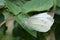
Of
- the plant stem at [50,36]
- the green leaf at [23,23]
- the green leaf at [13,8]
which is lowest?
the plant stem at [50,36]

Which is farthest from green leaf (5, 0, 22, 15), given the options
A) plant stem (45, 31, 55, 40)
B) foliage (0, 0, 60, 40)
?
plant stem (45, 31, 55, 40)

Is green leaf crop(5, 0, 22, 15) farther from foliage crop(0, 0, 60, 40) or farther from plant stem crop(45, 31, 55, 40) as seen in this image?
plant stem crop(45, 31, 55, 40)

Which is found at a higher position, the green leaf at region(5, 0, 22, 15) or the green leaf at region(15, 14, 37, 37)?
the green leaf at region(5, 0, 22, 15)

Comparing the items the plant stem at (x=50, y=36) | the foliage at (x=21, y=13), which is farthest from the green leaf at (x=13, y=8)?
the plant stem at (x=50, y=36)

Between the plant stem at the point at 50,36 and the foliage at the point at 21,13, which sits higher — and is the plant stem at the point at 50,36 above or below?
below

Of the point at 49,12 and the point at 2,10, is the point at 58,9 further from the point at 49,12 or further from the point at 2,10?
the point at 2,10

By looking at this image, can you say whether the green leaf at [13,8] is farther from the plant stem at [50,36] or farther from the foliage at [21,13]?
the plant stem at [50,36]
